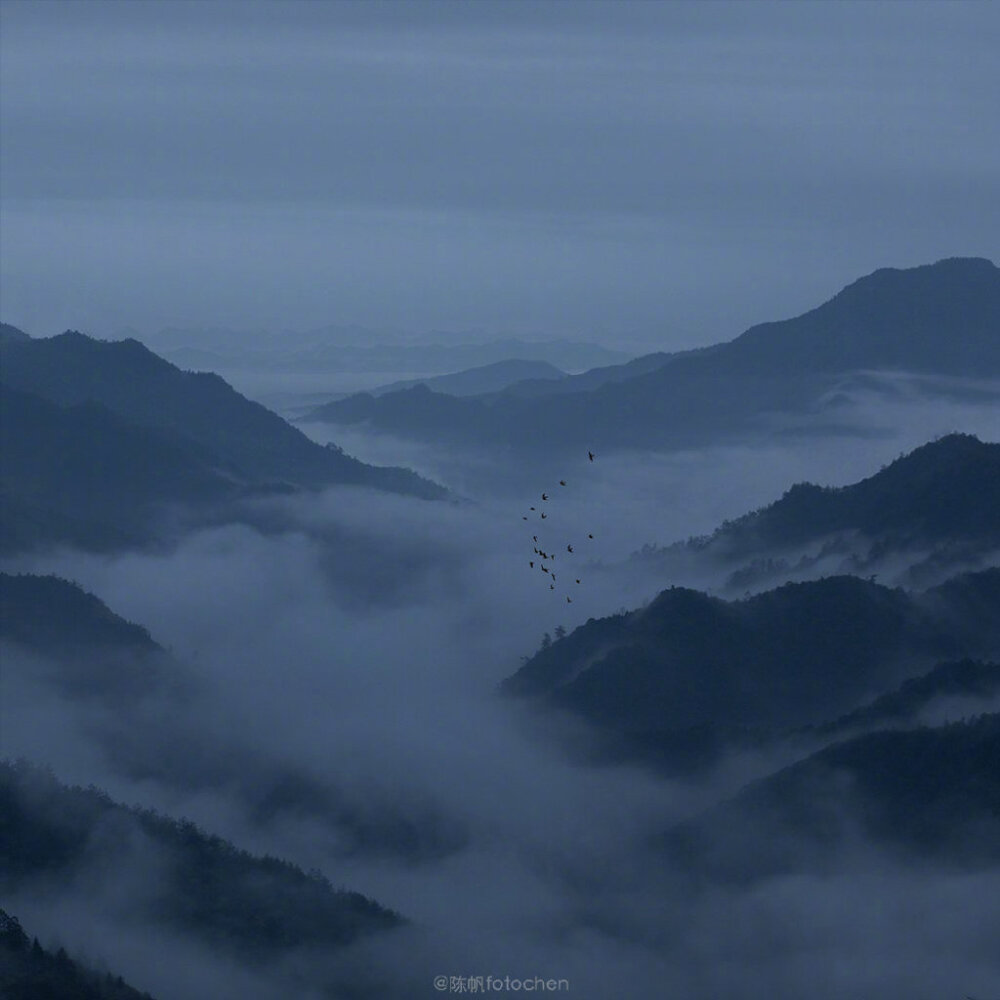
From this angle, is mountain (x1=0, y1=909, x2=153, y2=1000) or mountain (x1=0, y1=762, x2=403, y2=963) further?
mountain (x1=0, y1=762, x2=403, y2=963)

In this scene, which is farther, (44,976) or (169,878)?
(169,878)

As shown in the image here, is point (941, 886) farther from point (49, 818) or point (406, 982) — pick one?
point (49, 818)

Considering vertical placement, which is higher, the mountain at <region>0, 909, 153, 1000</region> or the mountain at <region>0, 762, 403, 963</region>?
the mountain at <region>0, 762, 403, 963</region>

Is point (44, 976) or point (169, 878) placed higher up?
point (169, 878)

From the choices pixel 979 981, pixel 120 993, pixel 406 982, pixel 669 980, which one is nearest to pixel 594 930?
pixel 669 980
